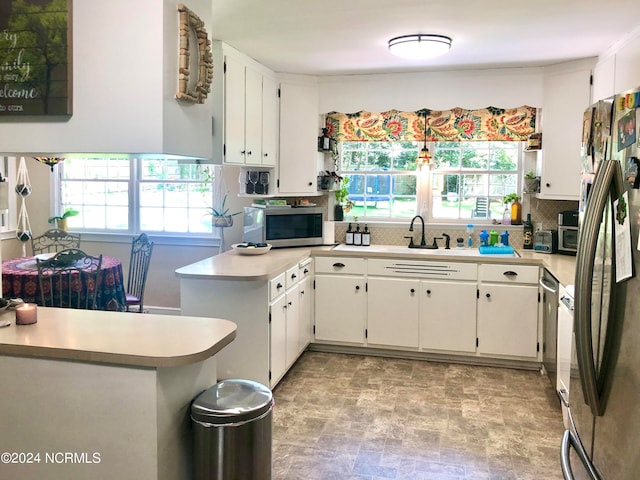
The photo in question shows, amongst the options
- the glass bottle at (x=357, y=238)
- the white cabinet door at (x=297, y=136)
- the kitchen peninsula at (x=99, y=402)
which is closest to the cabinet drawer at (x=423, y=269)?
the glass bottle at (x=357, y=238)

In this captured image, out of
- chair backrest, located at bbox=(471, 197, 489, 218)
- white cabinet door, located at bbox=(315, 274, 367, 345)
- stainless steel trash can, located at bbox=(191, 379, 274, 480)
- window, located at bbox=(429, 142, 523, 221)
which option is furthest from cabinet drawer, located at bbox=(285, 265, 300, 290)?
stainless steel trash can, located at bbox=(191, 379, 274, 480)

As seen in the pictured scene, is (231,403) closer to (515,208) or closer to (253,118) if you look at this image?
(253,118)

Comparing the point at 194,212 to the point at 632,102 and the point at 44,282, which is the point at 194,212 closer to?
the point at 44,282

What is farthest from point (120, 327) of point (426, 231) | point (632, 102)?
point (426, 231)

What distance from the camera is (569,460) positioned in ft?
6.81

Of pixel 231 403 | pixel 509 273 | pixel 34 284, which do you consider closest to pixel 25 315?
pixel 231 403

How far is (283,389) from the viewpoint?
391cm

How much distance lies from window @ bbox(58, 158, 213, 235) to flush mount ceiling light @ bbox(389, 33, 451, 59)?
2.44m

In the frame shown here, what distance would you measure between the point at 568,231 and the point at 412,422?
2.08 m

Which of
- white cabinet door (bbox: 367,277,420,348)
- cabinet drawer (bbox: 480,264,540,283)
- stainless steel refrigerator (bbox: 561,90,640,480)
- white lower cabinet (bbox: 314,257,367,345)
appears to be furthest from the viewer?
white lower cabinet (bbox: 314,257,367,345)

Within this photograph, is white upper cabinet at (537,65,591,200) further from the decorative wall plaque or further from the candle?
the candle

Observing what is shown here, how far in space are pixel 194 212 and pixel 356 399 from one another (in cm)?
266

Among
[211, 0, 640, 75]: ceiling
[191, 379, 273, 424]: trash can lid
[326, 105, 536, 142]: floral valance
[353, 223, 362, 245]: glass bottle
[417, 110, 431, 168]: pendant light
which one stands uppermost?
[211, 0, 640, 75]: ceiling

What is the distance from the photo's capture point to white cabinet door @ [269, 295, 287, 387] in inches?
144
